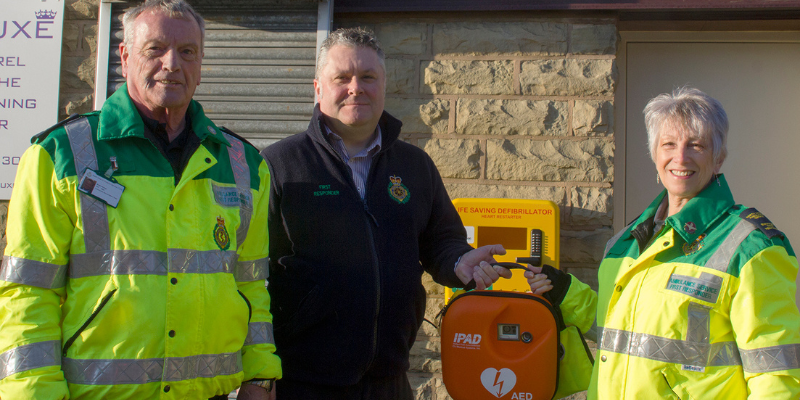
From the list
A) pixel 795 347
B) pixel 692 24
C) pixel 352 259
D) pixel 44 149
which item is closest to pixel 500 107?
pixel 692 24

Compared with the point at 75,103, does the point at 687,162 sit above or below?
below

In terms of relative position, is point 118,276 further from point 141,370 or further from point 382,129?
point 382,129

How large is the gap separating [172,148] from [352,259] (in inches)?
29.3

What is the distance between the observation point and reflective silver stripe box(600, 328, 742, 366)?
1.71 metres

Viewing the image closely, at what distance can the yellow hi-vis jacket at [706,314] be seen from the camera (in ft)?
5.34

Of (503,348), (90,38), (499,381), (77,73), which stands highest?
(90,38)

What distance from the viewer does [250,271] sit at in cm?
191

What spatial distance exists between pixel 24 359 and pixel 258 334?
64 cm

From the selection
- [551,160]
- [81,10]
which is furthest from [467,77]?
[81,10]

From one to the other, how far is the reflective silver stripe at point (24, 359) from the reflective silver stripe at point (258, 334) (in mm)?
556

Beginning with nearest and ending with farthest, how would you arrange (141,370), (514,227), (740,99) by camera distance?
1. (141,370)
2. (514,227)
3. (740,99)

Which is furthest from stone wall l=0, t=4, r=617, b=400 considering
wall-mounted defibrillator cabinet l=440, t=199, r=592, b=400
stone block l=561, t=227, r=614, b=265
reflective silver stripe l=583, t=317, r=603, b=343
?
wall-mounted defibrillator cabinet l=440, t=199, r=592, b=400

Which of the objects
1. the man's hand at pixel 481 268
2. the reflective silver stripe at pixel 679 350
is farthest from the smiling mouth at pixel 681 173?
the man's hand at pixel 481 268

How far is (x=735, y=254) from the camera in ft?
5.62
